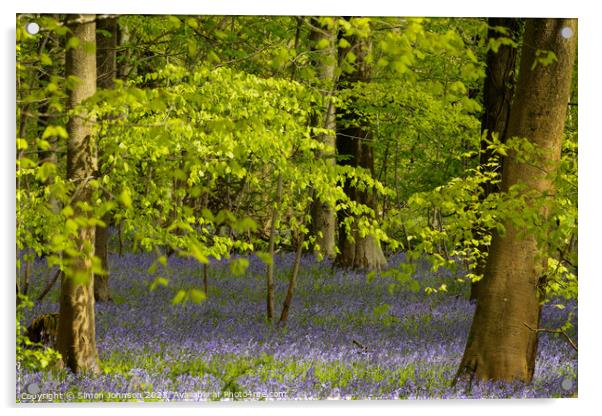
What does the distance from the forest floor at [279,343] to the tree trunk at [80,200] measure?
0.20 meters

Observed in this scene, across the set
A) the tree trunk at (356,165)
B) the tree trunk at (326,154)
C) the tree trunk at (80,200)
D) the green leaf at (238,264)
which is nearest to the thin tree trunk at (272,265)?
the tree trunk at (326,154)

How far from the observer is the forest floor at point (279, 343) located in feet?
22.0

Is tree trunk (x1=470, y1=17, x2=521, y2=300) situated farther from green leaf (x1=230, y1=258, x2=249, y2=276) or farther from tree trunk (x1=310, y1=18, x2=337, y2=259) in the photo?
green leaf (x1=230, y1=258, x2=249, y2=276)

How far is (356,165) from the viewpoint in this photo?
950cm

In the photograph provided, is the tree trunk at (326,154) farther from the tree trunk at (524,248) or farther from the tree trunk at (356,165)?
the tree trunk at (524,248)

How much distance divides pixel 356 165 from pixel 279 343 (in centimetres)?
264

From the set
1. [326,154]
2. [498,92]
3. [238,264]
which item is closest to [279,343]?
[326,154]

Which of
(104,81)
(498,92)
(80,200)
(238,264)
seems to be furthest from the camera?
(498,92)

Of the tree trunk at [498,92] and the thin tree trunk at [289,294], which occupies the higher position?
the tree trunk at [498,92]

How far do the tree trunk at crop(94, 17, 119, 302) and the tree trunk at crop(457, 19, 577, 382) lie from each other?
11.3ft

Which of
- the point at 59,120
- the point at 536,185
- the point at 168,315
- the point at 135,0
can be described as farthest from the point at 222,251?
the point at 536,185

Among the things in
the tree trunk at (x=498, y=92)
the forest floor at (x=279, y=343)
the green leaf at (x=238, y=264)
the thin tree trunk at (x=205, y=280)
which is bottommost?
the forest floor at (x=279, y=343)
